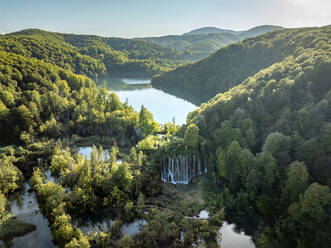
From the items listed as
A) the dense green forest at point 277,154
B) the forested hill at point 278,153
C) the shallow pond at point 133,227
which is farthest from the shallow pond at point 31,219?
the dense green forest at point 277,154

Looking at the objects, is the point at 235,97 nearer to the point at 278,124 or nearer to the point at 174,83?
the point at 278,124

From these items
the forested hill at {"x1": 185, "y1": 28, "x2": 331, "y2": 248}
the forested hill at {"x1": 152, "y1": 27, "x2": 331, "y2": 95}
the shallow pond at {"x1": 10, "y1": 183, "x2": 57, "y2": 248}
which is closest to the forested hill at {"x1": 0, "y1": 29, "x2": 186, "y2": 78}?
the forested hill at {"x1": 152, "y1": 27, "x2": 331, "y2": 95}

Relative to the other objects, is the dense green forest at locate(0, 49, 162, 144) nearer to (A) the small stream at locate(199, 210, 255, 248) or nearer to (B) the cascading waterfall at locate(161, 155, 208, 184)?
(B) the cascading waterfall at locate(161, 155, 208, 184)

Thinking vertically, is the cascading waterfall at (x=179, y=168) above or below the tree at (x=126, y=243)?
above

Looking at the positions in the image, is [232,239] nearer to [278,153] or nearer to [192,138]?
[278,153]

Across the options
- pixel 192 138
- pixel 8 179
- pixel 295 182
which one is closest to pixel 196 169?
pixel 192 138

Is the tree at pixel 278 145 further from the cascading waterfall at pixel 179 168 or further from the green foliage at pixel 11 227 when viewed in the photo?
the green foliage at pixel 11 227
